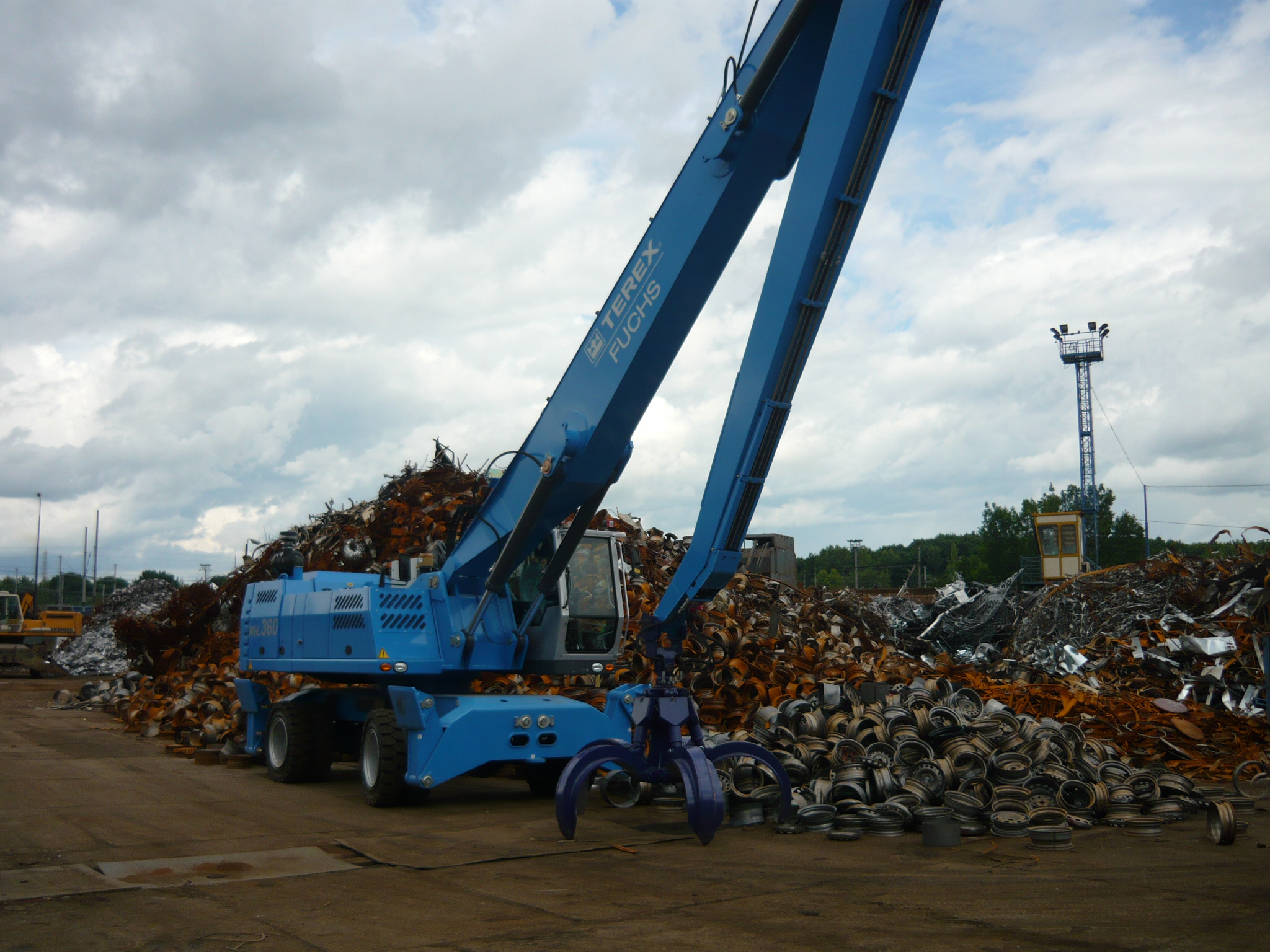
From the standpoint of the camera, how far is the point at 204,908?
5.72 m

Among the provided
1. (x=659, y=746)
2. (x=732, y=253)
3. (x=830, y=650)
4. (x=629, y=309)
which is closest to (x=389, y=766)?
(x=659, y=746)

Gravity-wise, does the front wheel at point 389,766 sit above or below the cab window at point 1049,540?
below

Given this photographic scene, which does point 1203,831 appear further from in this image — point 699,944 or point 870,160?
point 870,160

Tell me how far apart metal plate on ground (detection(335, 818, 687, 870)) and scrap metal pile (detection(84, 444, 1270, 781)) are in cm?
148

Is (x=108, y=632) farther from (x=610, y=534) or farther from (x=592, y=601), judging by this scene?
(x=592, y=601)

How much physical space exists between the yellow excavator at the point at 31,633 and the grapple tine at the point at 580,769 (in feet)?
93.8

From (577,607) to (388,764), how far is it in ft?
7.49

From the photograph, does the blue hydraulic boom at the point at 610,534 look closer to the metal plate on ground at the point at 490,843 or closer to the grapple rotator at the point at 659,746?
the grapple rotator at the point at 659,746

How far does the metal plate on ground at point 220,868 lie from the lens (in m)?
6.46

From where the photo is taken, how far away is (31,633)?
30.5 meters

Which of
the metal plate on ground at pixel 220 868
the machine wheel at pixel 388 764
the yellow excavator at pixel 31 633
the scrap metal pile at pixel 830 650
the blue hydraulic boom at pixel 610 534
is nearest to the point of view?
the metal plate on ground at pixel 220 868

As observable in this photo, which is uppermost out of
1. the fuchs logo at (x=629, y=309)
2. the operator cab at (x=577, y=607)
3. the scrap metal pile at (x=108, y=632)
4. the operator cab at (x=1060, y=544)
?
the fuchs logo at (x=629, y=309)

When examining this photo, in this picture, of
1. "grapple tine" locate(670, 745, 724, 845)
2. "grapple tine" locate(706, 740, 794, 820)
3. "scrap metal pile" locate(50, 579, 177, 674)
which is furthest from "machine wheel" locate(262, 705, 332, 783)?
"scrap metal pile" locate(50, 579, 177, 674)

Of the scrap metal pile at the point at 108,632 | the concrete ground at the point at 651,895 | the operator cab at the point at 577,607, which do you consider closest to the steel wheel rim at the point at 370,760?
the concrete ground at the point at 651,895
